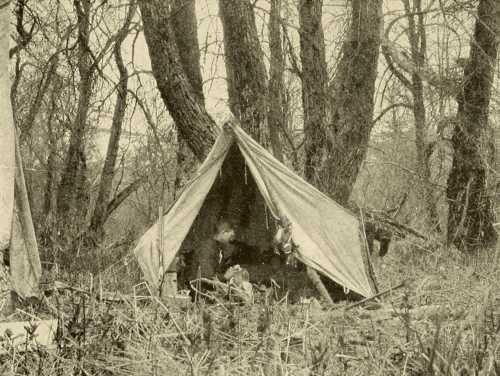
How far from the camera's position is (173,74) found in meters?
7.68

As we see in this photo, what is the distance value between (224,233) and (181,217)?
82cm

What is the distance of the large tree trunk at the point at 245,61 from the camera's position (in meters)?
7.81

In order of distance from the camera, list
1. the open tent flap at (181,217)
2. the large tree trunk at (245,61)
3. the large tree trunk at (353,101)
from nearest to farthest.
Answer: the open tent flap at (181,217)
the large tree trunk at (245,61)
the large tree trunk at (353,101)

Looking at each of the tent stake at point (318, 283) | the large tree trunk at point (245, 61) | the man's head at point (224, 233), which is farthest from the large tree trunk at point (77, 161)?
the tent stake at point (318, 283)

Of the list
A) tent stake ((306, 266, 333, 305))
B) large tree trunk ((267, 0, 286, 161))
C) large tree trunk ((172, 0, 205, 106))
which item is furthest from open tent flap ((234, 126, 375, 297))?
large tree trunk ((172, 0, 205, 106))

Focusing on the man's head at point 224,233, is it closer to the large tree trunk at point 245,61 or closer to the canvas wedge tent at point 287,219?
the canvas wedge tent at point 287,219

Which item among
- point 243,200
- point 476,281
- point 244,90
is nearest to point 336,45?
point 244,90

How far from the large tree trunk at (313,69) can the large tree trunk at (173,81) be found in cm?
108

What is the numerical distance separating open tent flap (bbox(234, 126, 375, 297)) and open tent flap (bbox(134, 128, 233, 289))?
0.32m

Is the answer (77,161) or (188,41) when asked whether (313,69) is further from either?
(77,161)

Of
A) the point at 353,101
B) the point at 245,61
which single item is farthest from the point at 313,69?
the point at 353,101

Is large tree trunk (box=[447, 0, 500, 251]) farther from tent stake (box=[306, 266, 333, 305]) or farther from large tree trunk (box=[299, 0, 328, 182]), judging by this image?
tent stake (box=[306, 266, 333, 305])

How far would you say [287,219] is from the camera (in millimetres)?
7016

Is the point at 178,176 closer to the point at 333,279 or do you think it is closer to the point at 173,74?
the point at 173,74
